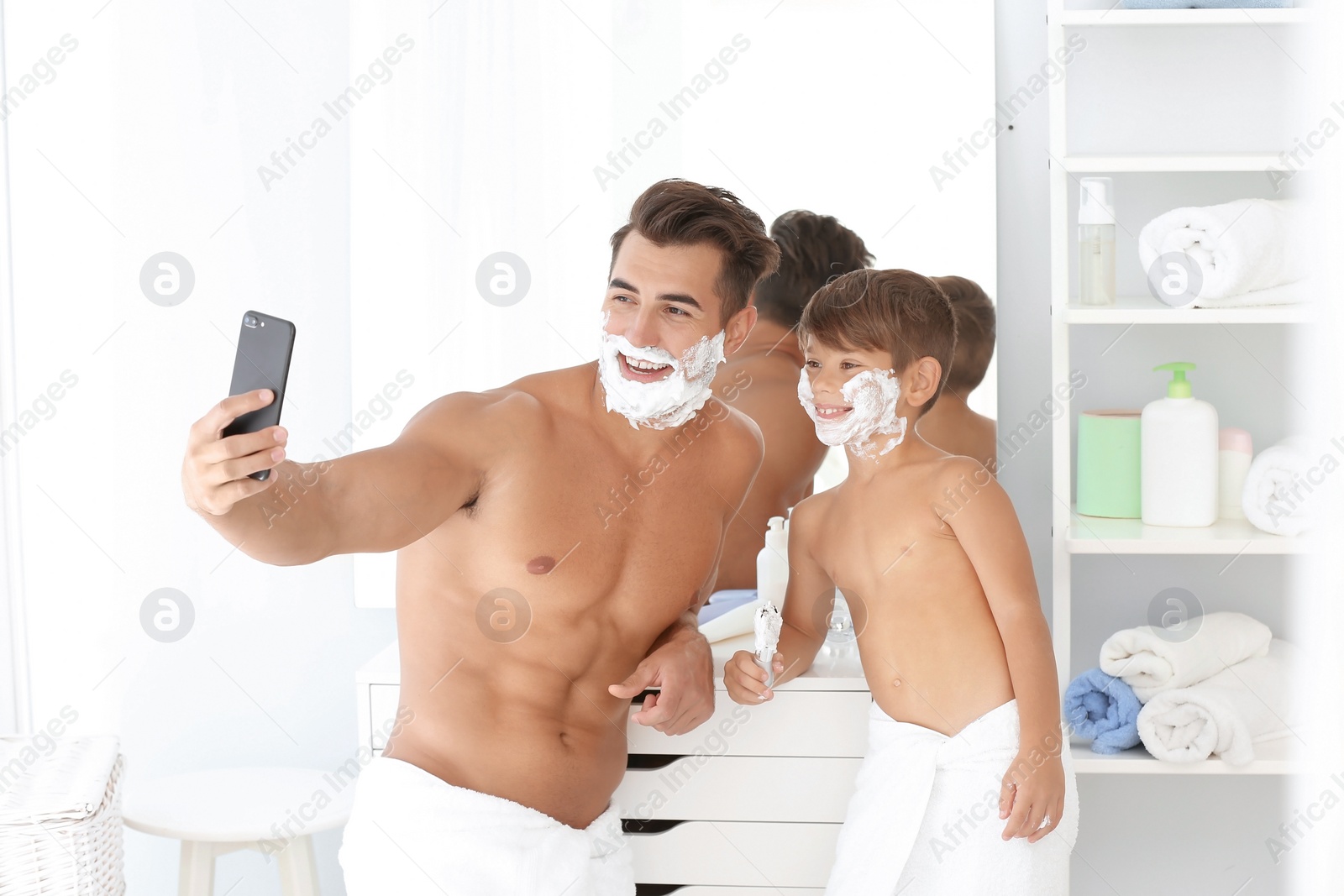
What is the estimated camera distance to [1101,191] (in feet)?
4.41

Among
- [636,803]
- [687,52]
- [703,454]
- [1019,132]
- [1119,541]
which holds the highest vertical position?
[687,52]

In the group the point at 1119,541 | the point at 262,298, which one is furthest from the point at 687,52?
the point at 1119,541

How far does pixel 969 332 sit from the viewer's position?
1467 millimetres

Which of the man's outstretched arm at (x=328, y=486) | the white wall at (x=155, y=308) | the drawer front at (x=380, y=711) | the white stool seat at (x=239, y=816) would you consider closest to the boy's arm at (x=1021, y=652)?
the man's outstretched arm at (x=328, y=486)

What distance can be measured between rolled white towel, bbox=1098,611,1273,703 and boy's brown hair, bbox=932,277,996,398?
38 centimetres

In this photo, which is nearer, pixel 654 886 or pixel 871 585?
pixel 871 585

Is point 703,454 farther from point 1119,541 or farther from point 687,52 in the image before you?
point 687,52

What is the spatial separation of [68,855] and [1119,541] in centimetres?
128

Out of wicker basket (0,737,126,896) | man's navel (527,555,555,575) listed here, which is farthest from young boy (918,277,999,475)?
wicker basket (0,737,126,896)

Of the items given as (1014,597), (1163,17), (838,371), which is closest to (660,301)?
(838,371)

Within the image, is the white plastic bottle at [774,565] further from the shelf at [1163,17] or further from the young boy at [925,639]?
the shelf at [1163,17]

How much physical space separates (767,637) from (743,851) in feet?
0.96

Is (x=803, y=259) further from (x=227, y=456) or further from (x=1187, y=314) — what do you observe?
(x=227, y=456)

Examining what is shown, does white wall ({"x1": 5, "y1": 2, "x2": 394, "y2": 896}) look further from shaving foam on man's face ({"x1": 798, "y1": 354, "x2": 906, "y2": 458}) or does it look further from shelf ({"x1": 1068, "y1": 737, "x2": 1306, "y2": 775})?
shelf ({"x1": 1068, "y1": 737, "x2": 1306, "y2": 775})
